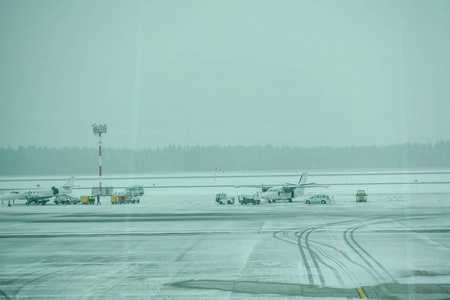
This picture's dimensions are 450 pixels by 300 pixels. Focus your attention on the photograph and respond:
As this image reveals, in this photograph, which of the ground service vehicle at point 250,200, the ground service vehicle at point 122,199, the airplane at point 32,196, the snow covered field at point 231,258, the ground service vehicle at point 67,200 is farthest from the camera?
the ground service vehicle at point 67,200

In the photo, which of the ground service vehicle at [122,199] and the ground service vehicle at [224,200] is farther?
the ground service vehicle at [122,199]

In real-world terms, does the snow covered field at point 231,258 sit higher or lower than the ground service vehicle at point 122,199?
lower

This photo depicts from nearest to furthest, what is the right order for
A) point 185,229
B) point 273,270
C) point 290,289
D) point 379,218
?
point 290,289 < point 273,270 < point 185,229 < point 379,218

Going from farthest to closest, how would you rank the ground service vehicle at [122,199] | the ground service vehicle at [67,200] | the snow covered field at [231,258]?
1. the ground service vehicle at [67,200]
2. the ground service vehicle at [122,199]
3. the snow covered field at [231,258]

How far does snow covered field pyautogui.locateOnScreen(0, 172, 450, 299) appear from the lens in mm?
20984

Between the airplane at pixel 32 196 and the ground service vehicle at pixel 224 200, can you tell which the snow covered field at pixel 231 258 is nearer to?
the ground service vehicle at pixel 224 200

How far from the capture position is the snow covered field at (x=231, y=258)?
21.0 metres

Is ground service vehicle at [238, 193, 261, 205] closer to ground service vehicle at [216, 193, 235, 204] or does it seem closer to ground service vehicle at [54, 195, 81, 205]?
ground service vehicle at [216, 193, 235, 204]

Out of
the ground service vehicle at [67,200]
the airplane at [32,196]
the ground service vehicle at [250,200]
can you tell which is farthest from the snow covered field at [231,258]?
the airplane at [32,196]

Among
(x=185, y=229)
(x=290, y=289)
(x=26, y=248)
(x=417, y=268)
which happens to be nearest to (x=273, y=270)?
(x=290, y=289)

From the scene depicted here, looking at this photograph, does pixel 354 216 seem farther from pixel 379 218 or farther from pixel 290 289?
pixel 290 289

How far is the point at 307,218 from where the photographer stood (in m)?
47.2

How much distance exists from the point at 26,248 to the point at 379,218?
34487mm

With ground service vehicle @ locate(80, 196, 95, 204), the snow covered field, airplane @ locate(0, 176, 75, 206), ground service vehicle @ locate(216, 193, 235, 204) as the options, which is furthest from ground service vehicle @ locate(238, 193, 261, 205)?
airplane @ locate(0, 176, 75, 206)
